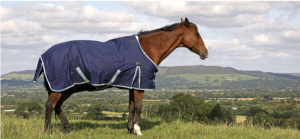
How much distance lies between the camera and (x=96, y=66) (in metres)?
8.17

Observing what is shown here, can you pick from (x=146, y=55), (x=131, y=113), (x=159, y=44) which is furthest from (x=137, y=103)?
(x=159, y=44)

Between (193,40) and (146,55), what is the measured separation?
174 centimetres

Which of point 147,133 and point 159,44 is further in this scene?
point 159,44

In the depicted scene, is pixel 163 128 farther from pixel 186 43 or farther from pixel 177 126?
pixel 186 43

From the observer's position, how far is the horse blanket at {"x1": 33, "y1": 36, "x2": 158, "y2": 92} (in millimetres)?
8102

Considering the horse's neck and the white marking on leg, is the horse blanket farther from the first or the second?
the white marking on leg

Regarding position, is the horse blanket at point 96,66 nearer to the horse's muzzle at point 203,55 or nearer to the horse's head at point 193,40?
the horse's head at point 193,40

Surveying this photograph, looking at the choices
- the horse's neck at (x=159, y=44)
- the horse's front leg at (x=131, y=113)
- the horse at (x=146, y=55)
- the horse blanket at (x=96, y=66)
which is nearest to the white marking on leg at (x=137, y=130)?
the horse at (x=146, y=55)

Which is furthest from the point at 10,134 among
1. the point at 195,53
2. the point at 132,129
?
the point at 195,53

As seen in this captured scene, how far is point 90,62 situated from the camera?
26.9 feet

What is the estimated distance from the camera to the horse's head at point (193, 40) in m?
9.56

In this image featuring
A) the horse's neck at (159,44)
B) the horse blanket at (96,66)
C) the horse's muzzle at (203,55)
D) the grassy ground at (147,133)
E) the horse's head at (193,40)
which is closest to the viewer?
the grassy ground at (147,133)

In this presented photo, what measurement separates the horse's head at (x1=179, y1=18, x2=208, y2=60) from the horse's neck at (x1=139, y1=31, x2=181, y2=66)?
0.76 ft

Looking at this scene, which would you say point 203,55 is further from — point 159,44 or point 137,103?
point 137,103
